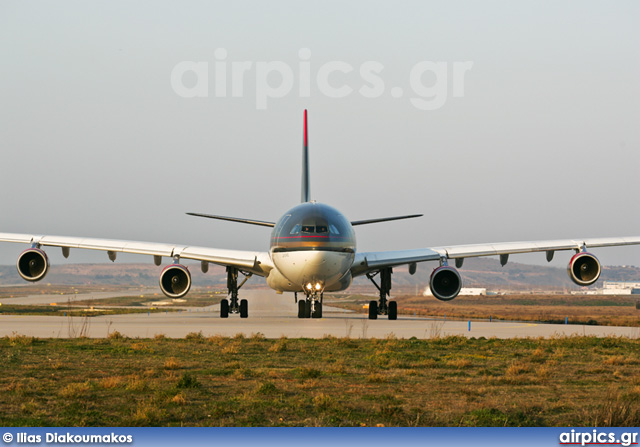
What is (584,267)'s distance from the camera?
33969 millimetres

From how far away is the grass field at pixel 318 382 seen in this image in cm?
1112

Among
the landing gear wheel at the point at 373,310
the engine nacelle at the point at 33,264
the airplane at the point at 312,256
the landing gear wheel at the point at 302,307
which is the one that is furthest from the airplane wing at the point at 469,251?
the engine nacelle at the point at 33,264

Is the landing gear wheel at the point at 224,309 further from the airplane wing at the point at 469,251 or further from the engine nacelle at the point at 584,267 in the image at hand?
the engine nacelle at the point at 584,267

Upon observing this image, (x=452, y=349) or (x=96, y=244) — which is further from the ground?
Answer: (x=96, y=244)

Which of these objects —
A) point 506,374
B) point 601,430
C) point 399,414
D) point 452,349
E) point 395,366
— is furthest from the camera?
point 452,349

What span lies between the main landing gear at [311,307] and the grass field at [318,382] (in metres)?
10.2

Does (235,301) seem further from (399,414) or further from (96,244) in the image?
(399,414)

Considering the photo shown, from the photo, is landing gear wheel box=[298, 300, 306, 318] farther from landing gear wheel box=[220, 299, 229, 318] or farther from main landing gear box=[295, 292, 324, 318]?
landing gear wheel box=[220, 299, 229, 318]

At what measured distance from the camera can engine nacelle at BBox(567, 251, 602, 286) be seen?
3372 centimetres

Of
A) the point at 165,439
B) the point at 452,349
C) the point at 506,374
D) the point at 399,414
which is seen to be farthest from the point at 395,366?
the point at 165,439

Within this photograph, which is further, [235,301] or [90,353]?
[235,301]

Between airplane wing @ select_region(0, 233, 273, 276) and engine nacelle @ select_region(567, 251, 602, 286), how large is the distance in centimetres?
1252

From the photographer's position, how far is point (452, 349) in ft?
71.9

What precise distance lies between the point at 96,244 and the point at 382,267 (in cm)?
1243
